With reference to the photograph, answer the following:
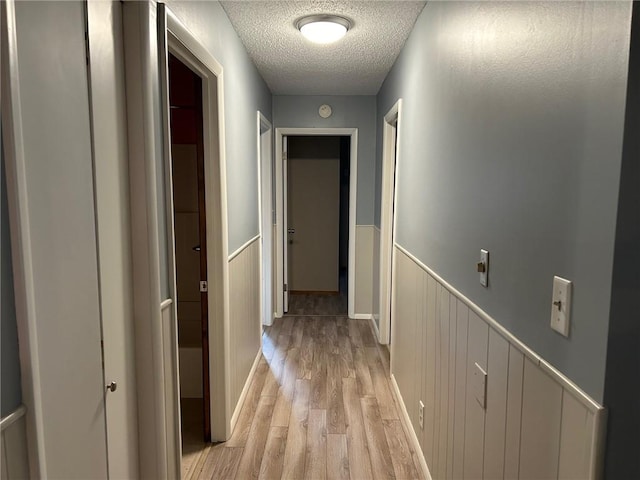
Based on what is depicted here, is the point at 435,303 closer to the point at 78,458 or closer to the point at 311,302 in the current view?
the point at 78,458

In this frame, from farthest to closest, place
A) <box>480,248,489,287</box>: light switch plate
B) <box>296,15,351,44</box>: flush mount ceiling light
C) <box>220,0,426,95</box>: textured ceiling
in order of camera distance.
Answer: <box>296,15,351,44</box>: flush mount ceiling light, <box>220,0,426,95</box>: textured ceiling, <box>480,248,489,287</box>: light switch plate

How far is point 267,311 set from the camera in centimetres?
434

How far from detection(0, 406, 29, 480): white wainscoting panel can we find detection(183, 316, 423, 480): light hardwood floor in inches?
55.9

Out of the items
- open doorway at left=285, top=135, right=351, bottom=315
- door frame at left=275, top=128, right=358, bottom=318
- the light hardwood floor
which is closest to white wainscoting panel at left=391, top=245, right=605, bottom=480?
the light hardwood floor

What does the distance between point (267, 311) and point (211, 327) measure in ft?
6.88

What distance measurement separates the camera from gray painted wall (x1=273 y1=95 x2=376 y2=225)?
431 cm

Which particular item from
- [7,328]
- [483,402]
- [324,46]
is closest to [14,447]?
[7,328]

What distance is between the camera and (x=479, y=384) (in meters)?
1.39

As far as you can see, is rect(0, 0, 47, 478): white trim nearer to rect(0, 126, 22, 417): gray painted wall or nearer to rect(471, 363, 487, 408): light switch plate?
rect(0, 126, 22, 417): gray painted wall

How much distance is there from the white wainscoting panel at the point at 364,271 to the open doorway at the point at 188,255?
2059 mm

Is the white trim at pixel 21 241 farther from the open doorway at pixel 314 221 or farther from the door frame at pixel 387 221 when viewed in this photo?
the open doorway at pixel 314 221

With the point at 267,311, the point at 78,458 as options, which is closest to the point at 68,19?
the point at 78,458

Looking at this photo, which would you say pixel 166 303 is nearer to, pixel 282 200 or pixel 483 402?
pixel 483 402

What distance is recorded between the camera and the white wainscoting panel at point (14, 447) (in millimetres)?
777
